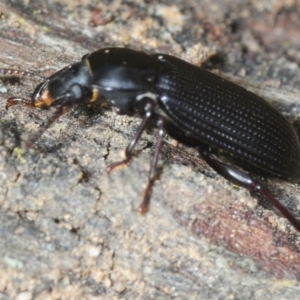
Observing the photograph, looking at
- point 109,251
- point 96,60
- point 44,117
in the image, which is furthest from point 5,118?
point 109,251

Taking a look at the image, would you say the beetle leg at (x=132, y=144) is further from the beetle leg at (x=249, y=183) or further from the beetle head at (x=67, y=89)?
the beetle leg at (x=249, y=183)

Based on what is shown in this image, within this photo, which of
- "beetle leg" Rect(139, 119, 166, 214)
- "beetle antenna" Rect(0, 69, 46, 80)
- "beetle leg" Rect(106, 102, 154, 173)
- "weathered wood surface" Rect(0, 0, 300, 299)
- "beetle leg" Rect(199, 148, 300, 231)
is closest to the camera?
"weathered wood surface" Rect(0, 0, 300, 299)

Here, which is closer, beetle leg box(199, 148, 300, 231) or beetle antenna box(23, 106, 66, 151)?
beetle antenna box(23, 106, 66, 151)

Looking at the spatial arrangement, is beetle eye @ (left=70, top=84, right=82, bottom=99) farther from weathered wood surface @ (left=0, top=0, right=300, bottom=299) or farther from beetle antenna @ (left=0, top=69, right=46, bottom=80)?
beetle antenna @ (left=0, top=69, right=46, bottom=80)

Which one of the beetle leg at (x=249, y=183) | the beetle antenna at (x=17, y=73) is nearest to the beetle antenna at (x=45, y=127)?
the beetle antenna at (x=17, y=73)

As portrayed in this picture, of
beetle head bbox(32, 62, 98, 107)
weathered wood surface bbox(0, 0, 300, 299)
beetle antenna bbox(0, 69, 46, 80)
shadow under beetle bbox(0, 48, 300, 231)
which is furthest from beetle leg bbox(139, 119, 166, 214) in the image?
beetle antenna bbox(0, 69, 46, 80)

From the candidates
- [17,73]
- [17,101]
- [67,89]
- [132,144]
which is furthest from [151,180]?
[17,73]
